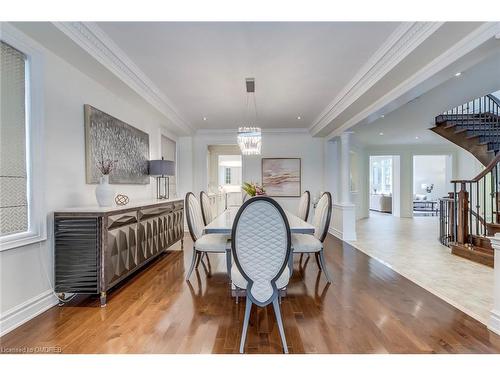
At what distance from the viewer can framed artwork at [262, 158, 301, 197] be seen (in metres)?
7.00

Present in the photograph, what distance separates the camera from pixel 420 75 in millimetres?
2883

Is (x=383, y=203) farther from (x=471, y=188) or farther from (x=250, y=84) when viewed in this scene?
(x=250, y=84)

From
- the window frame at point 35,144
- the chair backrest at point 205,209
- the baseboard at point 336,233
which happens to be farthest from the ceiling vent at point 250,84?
the baseboard at point 336,233

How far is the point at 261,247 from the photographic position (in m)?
1.86

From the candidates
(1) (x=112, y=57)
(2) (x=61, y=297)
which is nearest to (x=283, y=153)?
(1) (x=112, y=57)

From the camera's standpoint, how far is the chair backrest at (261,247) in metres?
1.82

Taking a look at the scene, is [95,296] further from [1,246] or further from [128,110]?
[128,110]

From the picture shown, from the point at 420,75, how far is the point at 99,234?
3.61 metres

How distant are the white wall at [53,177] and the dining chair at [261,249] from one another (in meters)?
1.83

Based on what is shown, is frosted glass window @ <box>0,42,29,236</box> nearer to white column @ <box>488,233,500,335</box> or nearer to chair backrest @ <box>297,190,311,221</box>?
chair backrest @ <box>297,190,311,221</box>

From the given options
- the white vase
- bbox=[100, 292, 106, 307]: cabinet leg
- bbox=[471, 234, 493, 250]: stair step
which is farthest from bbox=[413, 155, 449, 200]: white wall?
bbox=[100, 292, 106, 307]: cabinet leg

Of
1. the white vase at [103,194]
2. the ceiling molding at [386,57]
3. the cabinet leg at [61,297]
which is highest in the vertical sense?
the ceiling molding at [386,57]

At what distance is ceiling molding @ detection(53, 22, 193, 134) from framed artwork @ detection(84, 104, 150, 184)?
0.51 meters

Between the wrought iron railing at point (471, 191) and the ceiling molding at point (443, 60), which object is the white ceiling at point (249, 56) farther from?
the wrought iron railing at point (471, 191)
